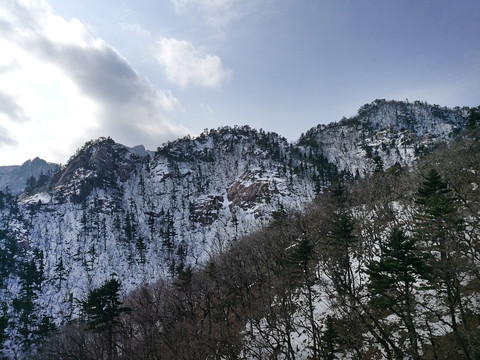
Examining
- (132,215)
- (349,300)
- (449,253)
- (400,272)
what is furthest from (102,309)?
(132,215)

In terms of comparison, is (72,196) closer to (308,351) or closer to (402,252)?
(308,351)

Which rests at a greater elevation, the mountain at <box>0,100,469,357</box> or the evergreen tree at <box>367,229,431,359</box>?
the mountain at <box>0,100,469,357</box>

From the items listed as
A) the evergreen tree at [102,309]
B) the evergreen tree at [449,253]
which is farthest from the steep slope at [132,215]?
the evergreen tree at [449,253]

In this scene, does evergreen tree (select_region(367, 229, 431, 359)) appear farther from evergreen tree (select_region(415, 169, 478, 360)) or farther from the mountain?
the mountain

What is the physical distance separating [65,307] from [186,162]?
119 meters

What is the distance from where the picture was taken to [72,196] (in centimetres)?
14288

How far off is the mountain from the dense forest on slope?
23.9 meters

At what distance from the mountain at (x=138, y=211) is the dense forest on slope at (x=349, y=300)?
2389 cm

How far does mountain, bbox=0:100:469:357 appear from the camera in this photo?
8300 centimetres

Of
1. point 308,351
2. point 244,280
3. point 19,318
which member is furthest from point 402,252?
point 19,318

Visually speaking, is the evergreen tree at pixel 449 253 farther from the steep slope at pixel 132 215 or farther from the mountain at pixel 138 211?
the steep slope at pixel 132 215

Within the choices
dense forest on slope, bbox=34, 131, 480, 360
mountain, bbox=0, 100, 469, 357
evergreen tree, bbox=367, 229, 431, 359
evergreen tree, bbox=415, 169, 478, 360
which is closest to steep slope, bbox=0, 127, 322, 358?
mountain, bbox=0, 100, 469, 357

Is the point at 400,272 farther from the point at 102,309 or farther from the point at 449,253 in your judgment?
the point at 102,309

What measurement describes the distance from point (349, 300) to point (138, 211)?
134985 millimetres
